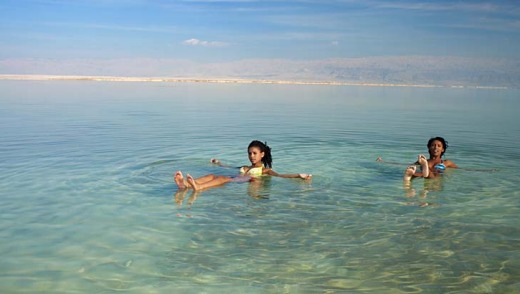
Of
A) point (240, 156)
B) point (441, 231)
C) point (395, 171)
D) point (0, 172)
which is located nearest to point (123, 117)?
point (240, 156)

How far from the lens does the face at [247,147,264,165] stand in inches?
444

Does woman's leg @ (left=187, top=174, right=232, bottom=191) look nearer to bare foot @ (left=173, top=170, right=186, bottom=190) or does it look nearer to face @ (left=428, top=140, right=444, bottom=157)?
bare foot @ (left=173, top=170, right=186, bottom=190)

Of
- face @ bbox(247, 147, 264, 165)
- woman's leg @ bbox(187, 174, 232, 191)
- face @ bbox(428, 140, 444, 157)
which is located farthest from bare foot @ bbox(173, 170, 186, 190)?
face @ bbox(428, 140, 444, 157)

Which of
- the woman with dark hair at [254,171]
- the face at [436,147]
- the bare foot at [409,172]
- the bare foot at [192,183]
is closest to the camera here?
the bare foot at [192,183]

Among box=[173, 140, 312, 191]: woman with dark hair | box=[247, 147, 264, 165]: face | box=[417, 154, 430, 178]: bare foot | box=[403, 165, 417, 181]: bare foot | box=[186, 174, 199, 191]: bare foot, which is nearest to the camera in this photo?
box=[186, 174, 199, 191]: bare foot

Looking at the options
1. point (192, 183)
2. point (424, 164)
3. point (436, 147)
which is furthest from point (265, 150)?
point (436, 147)

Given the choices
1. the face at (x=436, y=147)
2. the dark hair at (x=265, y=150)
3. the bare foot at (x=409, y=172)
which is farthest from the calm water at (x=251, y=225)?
the dark hair at (x=265, y=150)

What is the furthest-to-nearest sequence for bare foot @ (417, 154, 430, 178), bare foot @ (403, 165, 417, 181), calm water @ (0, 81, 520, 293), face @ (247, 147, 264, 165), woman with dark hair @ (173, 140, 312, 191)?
face @ (247, 147, 264, 165) → bare foot @ (417, 154, 430, 178) → bare foot @ (403, 165, 417, 181) → woman with dark hair @ (173, 140, 312, 191) → calm water @ (0, 81, 520, 293)

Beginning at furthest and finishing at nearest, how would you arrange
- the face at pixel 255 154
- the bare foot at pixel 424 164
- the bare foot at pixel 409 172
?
1. the face at pixel 255 154
2. the bare foot at pixel 424 164
3. the bare foot at pixel 409 172

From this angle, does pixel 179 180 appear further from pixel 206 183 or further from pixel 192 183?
pixel 206 183

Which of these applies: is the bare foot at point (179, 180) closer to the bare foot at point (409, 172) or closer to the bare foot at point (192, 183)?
the bare foot at point (192, 183)

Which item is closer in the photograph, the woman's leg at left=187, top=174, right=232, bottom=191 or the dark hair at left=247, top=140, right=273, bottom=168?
the woman's leg at left=187, top=174, right=232, bottom=191

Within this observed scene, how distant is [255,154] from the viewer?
37.2 ft

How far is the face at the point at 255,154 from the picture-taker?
444 inches
